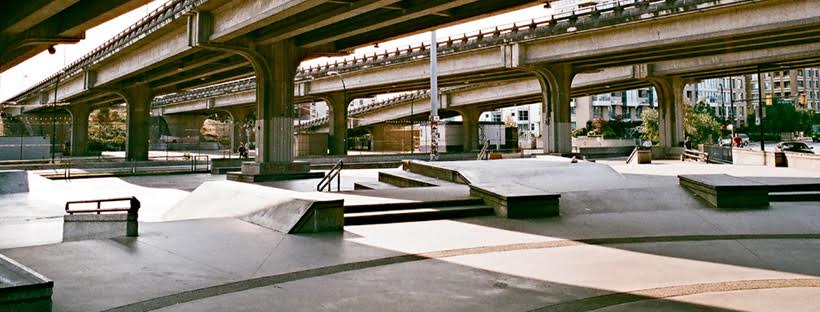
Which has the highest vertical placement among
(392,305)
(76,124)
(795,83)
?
(795,83)

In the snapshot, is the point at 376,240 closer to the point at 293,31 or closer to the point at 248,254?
the point at 248,254

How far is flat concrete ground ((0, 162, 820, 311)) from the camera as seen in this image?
20.3 ft

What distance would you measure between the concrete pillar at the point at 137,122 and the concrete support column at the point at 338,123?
18511 mm

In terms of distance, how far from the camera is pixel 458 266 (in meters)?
8.06

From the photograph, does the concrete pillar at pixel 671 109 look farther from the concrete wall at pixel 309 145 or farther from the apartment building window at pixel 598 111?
the apartment building window at pixel 598 111

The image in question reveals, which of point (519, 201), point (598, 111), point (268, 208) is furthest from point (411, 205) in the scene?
point (598, 111)

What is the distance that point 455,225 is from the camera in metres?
11.9

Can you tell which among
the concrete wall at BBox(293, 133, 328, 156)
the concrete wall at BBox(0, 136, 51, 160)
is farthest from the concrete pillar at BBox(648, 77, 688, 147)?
the concrete wall at BBox(0, 136, 51, 160)

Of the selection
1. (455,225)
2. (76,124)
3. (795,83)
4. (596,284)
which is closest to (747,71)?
(455,225)

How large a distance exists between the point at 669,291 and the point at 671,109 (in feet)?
178

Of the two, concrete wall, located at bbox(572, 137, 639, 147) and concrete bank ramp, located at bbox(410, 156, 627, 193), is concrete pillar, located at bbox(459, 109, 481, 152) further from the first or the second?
concrete bank ramp, located at bbox(410, 156, 627, 193)

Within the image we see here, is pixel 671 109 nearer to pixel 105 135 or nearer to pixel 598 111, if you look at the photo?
pixel 598 111

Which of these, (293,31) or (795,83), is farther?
(795,83)

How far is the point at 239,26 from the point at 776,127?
4669 inches
